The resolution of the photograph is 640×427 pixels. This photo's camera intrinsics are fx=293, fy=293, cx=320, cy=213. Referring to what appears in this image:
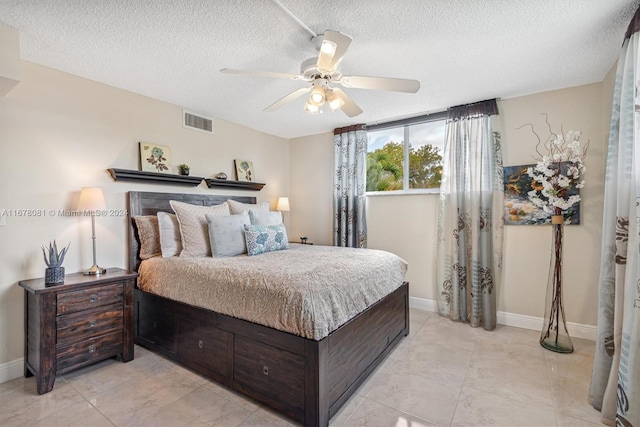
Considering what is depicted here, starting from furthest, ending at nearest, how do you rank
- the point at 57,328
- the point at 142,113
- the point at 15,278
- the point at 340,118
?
1. the point at 340,118
2. the point at 142,113
3. the point at 15,278
4. the point at 57,328

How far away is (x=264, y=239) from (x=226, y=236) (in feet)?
1.24

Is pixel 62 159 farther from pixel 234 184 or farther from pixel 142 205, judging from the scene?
pixel 234 184

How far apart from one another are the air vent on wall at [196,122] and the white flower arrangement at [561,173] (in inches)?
143

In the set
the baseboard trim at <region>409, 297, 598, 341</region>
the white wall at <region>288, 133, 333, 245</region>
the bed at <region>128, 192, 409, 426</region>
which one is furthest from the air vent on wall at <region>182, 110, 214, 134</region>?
the baseboard trim at <region>409, 297, 598, 341</region>

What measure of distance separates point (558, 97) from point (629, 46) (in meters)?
1.42

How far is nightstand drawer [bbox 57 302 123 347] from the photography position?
2189mm

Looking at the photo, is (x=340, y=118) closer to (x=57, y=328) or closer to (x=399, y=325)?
(x=399, y=325)

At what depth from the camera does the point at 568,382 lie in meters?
2.19

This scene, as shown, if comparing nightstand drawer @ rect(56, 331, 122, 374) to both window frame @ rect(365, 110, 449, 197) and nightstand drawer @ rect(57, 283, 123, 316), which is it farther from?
window frame @ rect(365, 110, 449, 197)

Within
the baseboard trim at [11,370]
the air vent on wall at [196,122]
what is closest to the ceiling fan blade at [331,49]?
the air vent on wall at [196,122]

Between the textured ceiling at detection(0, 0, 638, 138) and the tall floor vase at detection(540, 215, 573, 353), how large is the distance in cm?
145

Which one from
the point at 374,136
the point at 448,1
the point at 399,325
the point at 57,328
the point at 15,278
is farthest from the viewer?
the point at 374,136

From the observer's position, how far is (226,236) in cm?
286

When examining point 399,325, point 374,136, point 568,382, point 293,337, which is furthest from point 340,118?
point 568,382
